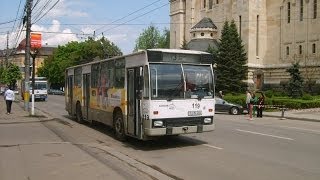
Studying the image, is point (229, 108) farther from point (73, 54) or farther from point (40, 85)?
point (73, 54)

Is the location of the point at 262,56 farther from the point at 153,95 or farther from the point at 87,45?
the point at 153,95

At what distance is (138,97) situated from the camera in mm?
14922

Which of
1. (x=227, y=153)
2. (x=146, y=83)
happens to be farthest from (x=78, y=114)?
(x=227, y=153)

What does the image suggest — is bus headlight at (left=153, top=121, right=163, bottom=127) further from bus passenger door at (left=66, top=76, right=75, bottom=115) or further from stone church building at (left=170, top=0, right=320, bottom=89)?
stone church building at (left=170, top=0, right=320, bottom=89)

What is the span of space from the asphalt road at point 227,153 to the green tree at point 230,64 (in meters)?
43.5

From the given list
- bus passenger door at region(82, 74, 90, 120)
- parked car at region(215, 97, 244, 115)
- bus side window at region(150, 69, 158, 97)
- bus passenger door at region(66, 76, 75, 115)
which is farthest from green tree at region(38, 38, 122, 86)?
bus side window at region(150, 69, 158, 97)

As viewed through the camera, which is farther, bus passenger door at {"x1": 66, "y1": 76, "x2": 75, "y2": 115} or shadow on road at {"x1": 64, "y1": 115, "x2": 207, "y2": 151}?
bus passenger door at {"x1": 66, "y1": 76, "x2": 75, "y2": 115}

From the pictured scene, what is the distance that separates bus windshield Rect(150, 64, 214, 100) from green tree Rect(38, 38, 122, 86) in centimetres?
6442

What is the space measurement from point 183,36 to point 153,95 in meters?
71.9

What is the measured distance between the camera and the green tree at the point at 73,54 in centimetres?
9045

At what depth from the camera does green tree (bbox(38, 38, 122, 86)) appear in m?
90.4

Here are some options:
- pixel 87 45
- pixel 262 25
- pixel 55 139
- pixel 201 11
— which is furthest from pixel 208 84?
pixel 87 45

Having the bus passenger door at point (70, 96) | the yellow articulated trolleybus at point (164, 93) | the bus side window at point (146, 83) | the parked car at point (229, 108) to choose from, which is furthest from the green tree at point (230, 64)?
the bus side window at point (146, 83)

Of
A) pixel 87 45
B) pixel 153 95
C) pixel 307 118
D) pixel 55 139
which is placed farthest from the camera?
pixel 87 45
